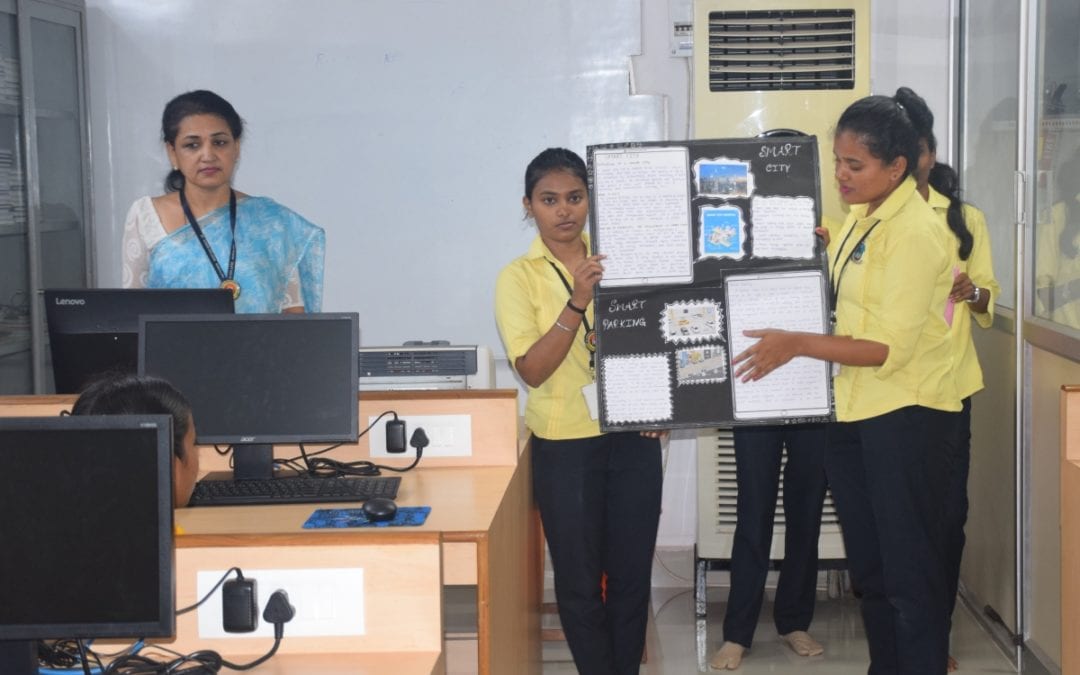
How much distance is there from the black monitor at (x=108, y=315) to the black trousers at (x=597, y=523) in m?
0.90

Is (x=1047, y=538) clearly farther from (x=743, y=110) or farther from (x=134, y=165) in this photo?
(x=134, y=165)

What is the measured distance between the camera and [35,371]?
187 inches

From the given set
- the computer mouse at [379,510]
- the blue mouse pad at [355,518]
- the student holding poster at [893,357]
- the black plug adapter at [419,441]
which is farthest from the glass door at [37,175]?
the student holding poster at [893,357]

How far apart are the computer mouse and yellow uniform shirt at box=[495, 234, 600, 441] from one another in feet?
2.48

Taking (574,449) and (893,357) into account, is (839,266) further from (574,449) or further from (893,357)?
(574,449)

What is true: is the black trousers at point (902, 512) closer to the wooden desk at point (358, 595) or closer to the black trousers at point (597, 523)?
the black trousers at point (597, 523)

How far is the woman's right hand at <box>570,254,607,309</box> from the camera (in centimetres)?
299

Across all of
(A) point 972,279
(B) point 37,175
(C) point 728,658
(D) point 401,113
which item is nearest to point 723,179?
(A) point 972,279

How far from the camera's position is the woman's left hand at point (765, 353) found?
2.99m

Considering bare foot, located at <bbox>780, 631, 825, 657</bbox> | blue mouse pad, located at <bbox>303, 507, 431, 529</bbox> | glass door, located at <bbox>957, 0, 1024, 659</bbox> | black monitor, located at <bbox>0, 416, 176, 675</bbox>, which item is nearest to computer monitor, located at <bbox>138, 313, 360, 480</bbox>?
blue mouse pad, located at <bbox>303, 507, 431, 529</bbox>

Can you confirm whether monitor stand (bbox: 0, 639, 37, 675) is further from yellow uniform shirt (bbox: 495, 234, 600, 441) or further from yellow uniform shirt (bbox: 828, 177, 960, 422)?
yellow uniform shirt (bbox: 828, 177, 960, 422)

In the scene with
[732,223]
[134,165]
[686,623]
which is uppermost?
[134,165]

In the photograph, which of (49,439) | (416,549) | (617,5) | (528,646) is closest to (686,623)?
(528,646)

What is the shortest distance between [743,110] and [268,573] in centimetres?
266
